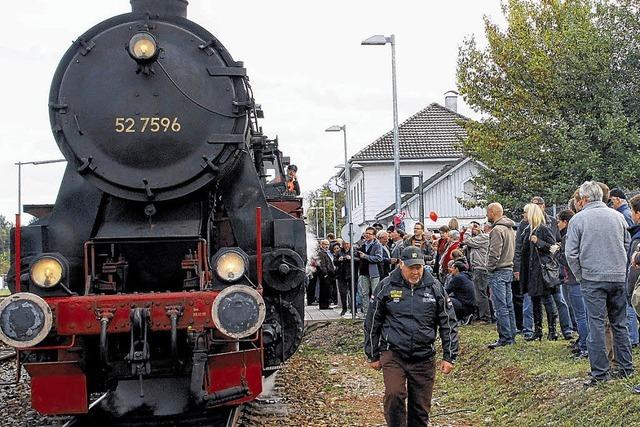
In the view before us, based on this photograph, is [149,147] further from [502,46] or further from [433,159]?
[433,159]

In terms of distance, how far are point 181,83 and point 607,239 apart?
157 inches

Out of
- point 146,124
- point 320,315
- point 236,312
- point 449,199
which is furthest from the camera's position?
point 449,199

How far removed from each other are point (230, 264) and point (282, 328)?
116 centimetres

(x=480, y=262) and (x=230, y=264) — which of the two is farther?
(x=480, y=262)

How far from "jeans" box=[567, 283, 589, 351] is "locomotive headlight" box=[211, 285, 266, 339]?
400cm

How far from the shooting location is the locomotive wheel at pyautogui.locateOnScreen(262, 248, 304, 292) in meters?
7.59

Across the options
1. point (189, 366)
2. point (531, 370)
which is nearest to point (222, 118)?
point (189, 366)

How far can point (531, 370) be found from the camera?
8734 millimetres

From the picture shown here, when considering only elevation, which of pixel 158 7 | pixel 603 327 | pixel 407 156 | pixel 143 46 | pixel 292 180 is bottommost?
pixel 603 327

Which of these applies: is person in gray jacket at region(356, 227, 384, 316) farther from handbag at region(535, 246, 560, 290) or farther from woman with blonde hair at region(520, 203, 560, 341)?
handbag at region(535, 246, 560, 290)

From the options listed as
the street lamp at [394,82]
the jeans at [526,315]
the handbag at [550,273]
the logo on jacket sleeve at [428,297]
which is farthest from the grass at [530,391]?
the street lamp at [394,82]

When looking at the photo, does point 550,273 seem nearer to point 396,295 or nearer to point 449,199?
point 396,295

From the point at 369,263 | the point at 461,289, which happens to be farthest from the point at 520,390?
the point at 369,263

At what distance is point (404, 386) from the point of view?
641 cm
